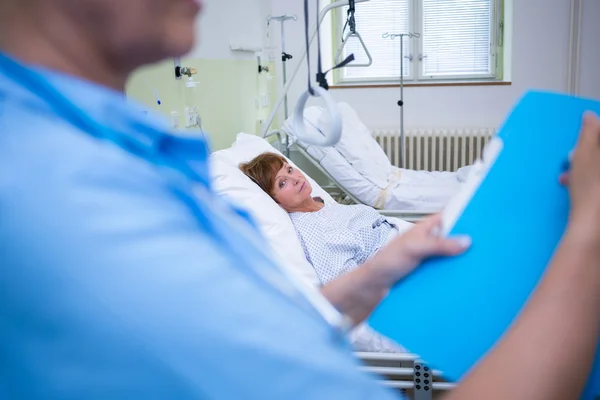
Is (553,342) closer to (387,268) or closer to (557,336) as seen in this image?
(557,336)

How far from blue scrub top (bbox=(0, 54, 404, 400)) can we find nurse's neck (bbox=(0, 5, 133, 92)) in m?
0.04

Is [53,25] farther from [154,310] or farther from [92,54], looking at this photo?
[154,310]

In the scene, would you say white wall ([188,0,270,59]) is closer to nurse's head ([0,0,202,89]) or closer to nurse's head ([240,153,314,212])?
nurse's head ([240,153,314,212])

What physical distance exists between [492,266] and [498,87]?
14.2 ft

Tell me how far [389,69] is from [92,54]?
4.60 metres

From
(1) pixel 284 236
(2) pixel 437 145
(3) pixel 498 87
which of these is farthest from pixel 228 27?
(3) pixel 498 87

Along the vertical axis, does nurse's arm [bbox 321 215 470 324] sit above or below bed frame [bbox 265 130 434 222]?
above

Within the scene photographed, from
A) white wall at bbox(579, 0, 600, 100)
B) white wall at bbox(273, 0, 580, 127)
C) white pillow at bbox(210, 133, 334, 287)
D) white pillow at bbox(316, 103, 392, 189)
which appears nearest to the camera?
white pillow at bbox(210, 133, 334, 287)

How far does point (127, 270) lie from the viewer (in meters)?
0.35

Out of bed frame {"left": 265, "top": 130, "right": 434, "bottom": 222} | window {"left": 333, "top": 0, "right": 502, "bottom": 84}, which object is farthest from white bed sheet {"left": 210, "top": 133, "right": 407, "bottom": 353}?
window {"left": 333, "top": 0, "right": 502, "bottom": 84}

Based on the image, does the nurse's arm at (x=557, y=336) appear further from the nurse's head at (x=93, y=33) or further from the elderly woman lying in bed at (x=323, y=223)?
the elderly woman lying in bed at (x=323, y=223)

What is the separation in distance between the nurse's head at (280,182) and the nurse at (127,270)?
182cm

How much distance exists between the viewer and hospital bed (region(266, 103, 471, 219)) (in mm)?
3205

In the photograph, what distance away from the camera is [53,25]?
1.42ft
